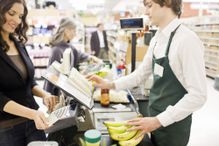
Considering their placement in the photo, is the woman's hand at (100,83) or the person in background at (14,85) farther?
the woman's hand at (100,83)

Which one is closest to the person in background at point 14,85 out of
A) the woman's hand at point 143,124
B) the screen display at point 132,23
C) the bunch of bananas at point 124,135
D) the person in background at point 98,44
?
the bunch of bananas at point 124,135

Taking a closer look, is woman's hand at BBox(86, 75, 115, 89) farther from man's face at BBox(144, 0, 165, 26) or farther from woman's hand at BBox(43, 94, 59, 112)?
man's face at BBox(144, 0, 165, 26)

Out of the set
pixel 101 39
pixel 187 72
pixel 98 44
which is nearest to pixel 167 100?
pixel 187 72

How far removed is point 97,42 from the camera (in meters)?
9.26

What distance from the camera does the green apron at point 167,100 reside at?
1585mm

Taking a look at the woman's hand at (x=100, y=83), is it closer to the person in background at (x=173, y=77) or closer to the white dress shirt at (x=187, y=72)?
the person in background at (x=173, y=77)

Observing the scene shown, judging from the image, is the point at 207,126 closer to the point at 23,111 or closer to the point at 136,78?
the point at 136,78

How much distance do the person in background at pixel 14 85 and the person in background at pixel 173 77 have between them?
805 millimetres

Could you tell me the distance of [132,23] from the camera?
2.79 metres

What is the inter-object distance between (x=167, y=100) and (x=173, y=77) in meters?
0.19

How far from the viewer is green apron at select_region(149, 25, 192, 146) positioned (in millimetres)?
1585

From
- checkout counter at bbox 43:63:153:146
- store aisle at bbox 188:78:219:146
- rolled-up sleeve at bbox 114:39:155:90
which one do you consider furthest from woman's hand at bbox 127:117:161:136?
store aisle at bbox 188:78:219:146

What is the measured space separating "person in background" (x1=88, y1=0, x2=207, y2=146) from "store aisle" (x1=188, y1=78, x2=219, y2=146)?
2519 millimetres

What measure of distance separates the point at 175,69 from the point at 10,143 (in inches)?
49.6
